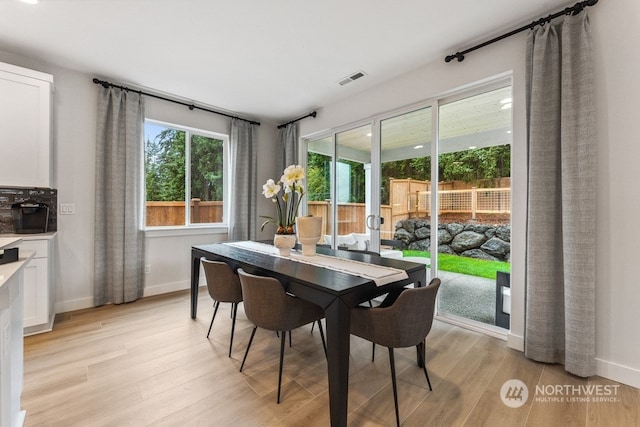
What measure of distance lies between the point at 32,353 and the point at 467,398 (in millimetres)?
3166

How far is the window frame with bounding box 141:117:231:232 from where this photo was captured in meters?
3.43

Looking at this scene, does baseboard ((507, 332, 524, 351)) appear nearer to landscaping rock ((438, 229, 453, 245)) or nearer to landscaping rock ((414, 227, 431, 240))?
landscaping rock ((438, 229, 453, 245))

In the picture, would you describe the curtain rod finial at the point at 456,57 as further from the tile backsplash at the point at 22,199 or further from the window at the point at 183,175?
the tile backsplash at the point at 22,199

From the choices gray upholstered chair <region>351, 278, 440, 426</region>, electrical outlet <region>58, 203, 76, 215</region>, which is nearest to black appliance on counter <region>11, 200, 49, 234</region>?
electrical outlet <region>58, 203, 76, 215</region>

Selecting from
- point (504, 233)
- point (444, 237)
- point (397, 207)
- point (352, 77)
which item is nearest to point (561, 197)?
point (504, 233)

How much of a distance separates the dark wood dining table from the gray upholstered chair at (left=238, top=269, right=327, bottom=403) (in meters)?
0.09

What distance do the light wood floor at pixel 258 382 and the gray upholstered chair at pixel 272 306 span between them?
0.30 m

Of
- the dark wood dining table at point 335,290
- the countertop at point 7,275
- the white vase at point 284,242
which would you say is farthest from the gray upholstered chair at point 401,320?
the countertop at point 7,275

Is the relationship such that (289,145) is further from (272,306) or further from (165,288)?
(272,306)

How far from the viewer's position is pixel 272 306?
165 centimetres

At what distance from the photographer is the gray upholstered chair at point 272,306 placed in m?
1.63

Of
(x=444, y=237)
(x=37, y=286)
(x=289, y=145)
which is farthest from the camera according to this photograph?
(x=289, y=145)

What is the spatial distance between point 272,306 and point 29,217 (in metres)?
2.72

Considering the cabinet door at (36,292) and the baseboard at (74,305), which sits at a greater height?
the cabinet door at (36,292)
